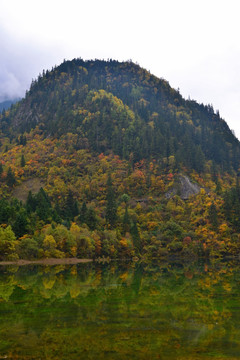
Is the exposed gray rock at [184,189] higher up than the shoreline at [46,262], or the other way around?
the exposed gray rock at [184,189]

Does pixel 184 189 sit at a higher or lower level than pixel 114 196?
higher

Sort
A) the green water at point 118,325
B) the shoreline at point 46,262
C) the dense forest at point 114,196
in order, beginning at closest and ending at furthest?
the green water at point 118,325, the shoreline at point 46,262, the dense forest at point 114,196

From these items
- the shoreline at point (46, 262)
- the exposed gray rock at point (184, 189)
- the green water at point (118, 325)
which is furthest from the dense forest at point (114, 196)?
the green water at point (118, 325)

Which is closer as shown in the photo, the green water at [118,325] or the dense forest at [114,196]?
the green water at [118,325]

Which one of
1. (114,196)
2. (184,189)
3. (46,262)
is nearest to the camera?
(46,262)

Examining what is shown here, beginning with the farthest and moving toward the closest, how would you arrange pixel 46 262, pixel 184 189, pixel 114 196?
pixel 184 189 < pixel 114 196 < pixel 46 262

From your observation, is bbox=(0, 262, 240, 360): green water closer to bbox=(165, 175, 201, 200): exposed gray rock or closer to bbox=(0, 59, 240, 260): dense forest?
bbox=(0, 59, 240, 260): dense forest

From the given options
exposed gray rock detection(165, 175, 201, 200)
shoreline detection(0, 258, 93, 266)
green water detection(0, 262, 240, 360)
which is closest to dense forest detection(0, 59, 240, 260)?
exposed gray rock detection(165, 175, 201, 200)

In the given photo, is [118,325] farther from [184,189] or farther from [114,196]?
[184,189]

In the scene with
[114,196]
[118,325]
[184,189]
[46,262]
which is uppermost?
[184,189]

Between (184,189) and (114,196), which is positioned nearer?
(114,196)

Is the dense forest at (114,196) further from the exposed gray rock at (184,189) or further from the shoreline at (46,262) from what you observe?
the shoreline at (46,262)

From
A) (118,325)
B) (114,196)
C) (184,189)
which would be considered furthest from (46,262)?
(184,189)

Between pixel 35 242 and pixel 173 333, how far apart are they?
66001 millimetres
